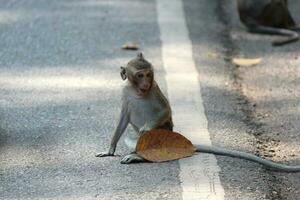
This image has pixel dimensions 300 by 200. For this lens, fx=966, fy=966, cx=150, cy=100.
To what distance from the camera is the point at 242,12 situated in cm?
867

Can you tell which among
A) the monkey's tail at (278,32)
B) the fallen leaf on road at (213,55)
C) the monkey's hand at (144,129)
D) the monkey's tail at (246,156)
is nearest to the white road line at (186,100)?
the monkey's tail at (246,156)

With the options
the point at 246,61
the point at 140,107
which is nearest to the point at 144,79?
the point at 140,107

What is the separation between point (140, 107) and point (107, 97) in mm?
1219

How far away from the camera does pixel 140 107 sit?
5.30m

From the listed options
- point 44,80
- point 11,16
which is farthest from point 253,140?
point 11,16

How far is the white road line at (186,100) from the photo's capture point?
16.3ft

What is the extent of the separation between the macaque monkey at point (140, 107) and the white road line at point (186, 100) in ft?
0.86

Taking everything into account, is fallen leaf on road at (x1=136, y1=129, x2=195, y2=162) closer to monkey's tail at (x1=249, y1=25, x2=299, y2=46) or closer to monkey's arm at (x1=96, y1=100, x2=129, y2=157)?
monkey's arm at (x1=96, y1=100, x2=129, y2=157)

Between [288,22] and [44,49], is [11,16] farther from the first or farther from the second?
[288,22]

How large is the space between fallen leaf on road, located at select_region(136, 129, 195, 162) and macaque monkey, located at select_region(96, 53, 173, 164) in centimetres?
4

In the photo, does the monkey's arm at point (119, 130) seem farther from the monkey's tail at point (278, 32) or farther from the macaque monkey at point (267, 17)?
the macaque monkey at point (267, 17)

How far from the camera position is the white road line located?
4953 mm

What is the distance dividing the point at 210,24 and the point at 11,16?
1.80 metres

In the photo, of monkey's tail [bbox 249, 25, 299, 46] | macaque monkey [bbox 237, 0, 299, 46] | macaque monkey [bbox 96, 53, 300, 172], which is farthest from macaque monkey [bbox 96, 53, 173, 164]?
macaque monkey [bbox 237, 0, 299, 46]
